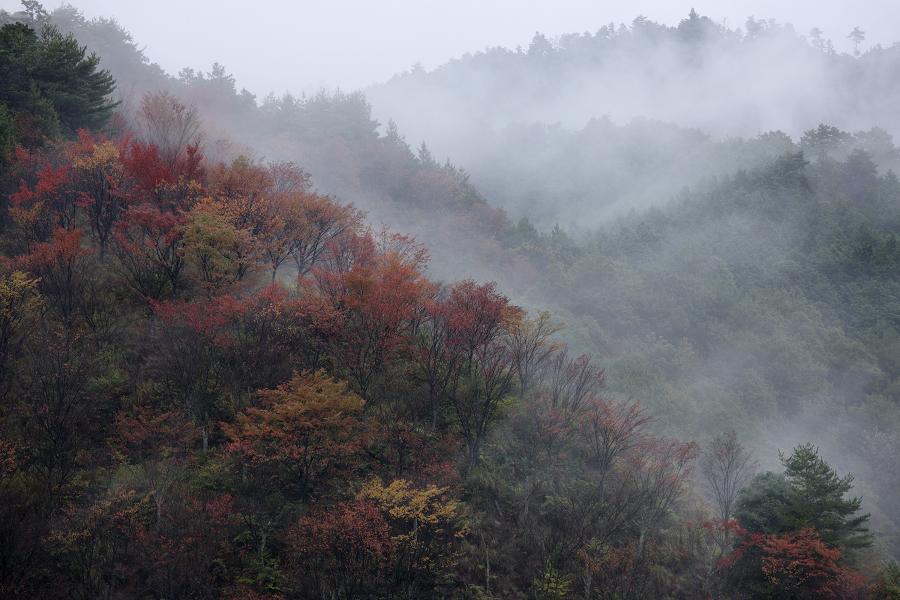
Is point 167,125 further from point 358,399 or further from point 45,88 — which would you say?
point 358,399

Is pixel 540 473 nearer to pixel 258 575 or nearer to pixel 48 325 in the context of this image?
pixel 258 575

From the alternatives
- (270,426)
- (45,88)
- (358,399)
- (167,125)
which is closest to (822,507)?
(358,399)

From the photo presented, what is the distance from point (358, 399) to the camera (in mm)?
18516

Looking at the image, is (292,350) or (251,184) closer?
(292,350)

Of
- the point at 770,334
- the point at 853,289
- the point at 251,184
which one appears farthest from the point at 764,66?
the point at 251,184

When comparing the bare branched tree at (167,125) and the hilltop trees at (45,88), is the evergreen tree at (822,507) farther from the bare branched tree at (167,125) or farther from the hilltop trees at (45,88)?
the bare branched tree at (167,125)

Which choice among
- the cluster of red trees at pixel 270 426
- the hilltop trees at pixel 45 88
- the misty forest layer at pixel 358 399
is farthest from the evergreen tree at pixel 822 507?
the hilltop trees at pixel 45 88

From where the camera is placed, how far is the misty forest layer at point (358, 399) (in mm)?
15789

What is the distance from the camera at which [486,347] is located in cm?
2300

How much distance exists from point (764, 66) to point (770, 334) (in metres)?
95.1

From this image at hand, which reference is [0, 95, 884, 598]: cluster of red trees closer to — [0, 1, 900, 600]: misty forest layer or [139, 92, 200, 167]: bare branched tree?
[0, 1, 900, 600]: misty forest layer

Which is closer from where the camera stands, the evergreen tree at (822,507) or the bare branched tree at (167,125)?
the evergreen tree at (822,507)

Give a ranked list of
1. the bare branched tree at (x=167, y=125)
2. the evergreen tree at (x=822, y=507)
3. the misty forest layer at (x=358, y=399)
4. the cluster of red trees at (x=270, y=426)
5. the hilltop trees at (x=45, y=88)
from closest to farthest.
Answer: the cluster of red trees at (x=270, y=426), the misty forest layer at (x=358, y=399), the evergreen tree at (x=822, y=507), the hilltop trees at (x=45, y=88), the bare branched tree at (x=167, y=125)

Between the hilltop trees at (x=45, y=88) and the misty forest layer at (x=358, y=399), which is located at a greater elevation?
the hilltop trees at (x=45, y=88)
